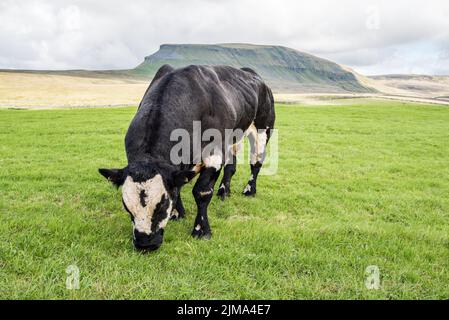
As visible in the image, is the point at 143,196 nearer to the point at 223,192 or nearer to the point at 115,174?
the point at 115,174

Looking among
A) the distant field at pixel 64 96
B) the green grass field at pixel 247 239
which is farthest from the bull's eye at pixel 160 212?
the distant field at pixel 64 96

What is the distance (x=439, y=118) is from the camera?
33188 mm

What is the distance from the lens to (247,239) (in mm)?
6066

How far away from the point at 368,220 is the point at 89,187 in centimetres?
677

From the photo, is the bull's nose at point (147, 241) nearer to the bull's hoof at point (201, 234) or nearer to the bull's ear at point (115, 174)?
the bull's ear at point (115, 174)

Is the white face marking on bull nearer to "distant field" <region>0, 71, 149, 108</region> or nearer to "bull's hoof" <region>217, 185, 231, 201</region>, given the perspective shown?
"bull's hoof" <region>217, 185, 231, 201</region>

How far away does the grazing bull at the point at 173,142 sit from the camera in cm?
495

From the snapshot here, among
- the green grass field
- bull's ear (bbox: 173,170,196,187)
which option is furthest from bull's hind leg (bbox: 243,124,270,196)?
bull's ear (bbox: 173,170,196,187)

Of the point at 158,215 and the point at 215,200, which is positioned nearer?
the point at 158,215

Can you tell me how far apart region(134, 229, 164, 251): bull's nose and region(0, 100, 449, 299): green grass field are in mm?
133

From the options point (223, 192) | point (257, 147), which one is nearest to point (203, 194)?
point (223, 192)

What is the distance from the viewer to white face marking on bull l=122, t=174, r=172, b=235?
4871 millimetres
